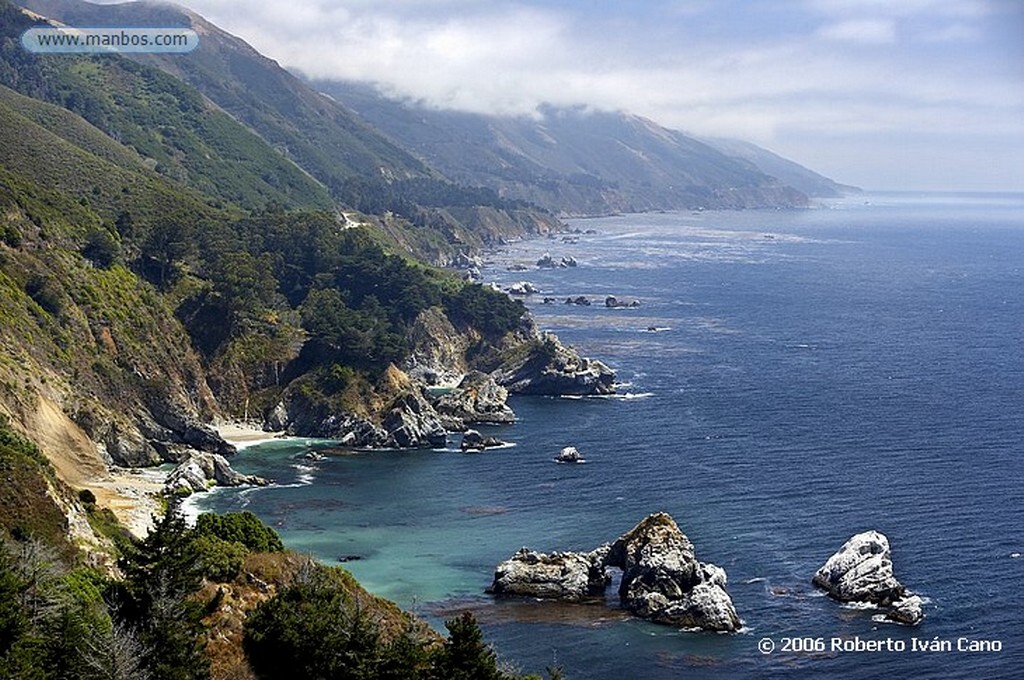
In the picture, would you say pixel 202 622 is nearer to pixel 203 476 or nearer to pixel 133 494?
pixel 133 494

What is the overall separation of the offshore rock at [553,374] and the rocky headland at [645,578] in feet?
216

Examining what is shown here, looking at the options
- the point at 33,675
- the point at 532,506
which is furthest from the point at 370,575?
the point at 33,675

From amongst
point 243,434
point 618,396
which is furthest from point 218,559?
point 618,396

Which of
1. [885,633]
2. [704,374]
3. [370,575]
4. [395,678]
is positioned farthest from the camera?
[704,374]

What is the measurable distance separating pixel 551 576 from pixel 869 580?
21.3m

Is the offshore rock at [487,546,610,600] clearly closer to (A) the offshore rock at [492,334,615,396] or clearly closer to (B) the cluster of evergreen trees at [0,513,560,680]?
(B) the cluster of evergreen trees at [0,513,560,680]

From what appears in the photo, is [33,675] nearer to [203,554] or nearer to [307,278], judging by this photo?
[203,554]

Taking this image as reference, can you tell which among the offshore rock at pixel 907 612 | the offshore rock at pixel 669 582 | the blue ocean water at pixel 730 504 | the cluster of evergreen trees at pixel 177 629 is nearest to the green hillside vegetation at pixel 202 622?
the cluster of evergreen trees at pixel 177 629

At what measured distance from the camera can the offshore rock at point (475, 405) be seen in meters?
138

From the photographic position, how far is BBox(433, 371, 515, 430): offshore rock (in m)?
138

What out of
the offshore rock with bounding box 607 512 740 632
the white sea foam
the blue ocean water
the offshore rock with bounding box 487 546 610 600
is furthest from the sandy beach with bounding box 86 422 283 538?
the white sea foam

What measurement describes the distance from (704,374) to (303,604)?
355 ft

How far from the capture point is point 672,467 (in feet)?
369

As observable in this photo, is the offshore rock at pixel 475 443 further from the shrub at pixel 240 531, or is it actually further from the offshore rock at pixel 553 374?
the shrub at pixel 240 531
